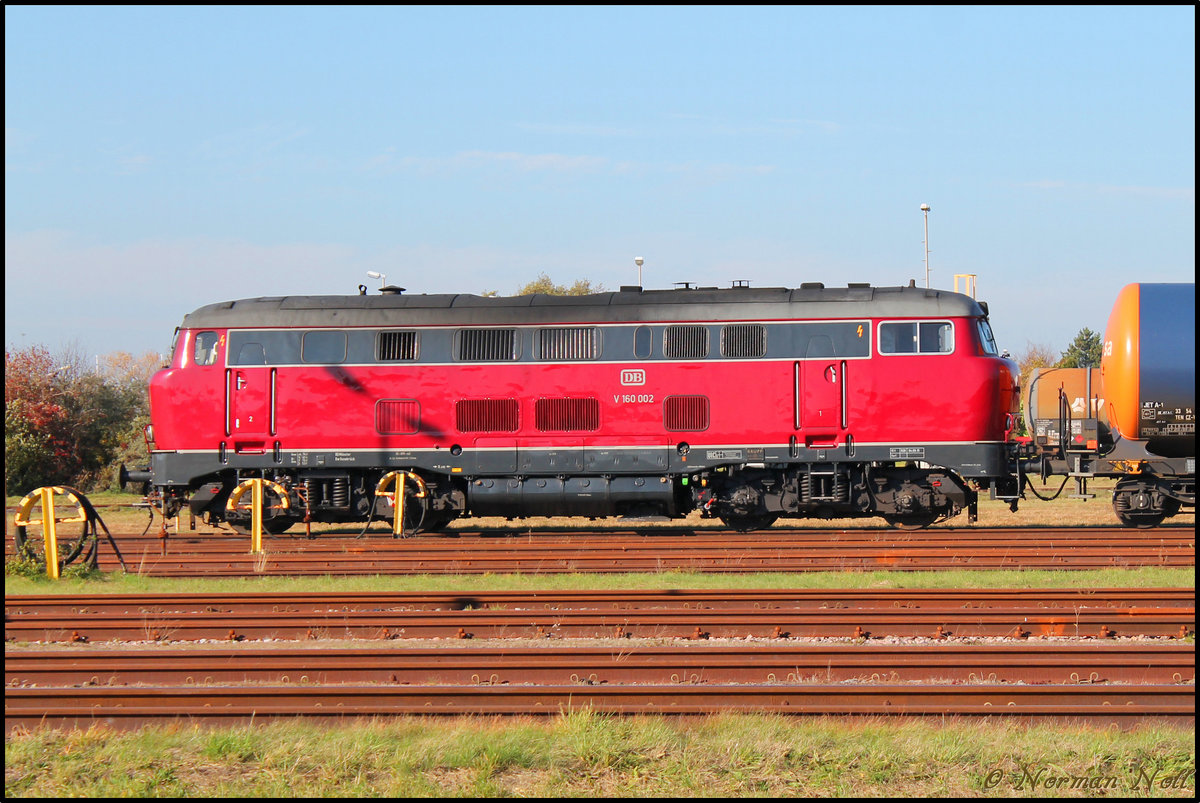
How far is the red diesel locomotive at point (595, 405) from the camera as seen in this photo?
1950 centimetres

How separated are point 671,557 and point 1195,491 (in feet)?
34.7

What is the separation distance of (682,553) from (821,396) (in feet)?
14.7

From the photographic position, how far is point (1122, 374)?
20.0 meters

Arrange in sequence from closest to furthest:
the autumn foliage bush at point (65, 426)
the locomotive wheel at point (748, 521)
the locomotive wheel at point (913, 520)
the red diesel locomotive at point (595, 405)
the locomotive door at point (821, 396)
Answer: the red diesel locomotive at point (595, 405)
the locomotive door at point (821, 396)
the locomotive wheel at point (913, 520)
the locomotive wheel at point (748, 521)
the autumn foliage bush at point (65, 426)

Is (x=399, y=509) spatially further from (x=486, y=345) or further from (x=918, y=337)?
(x=918, y=337)

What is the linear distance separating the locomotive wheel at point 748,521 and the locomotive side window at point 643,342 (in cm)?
356

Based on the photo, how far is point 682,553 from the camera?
17.2 meters

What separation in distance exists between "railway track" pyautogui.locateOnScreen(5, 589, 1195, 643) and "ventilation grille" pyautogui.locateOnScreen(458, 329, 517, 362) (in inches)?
312

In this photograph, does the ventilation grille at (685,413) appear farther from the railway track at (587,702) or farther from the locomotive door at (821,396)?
the railway track at (587,702)

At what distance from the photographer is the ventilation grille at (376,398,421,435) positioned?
67.3 feet

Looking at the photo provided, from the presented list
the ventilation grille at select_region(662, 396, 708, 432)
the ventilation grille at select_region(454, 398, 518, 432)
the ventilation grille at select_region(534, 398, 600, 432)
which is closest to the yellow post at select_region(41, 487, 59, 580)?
the ventilation grille at select_region(454, 398, 518, 432)

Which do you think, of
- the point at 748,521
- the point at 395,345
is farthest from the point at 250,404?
the point at 748,521

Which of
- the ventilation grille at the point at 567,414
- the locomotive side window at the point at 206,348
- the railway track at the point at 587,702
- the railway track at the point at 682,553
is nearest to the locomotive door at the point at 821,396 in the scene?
the railway track at the point at 682,553

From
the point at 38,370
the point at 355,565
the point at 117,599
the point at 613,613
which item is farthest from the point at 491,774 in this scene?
the point at 38,370
